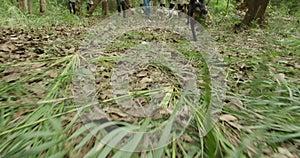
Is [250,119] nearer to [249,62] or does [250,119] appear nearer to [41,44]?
[249,62]

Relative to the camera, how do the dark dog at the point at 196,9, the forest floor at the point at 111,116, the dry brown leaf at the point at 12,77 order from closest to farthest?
the forest floor at the point at 111,116, the dry brown leaf at the point at 12,77, the dark dog at the point at 196,9

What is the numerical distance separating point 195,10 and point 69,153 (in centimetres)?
236

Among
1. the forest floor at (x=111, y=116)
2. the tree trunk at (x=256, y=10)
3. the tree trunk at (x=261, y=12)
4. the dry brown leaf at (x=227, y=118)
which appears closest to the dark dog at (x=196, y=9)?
the forest floor at (x=111, y=116)

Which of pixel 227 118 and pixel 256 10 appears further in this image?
pixel 256 10

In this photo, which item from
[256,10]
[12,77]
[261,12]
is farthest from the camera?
[261,12]

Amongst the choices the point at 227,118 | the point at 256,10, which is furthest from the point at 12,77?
the point at 256,10

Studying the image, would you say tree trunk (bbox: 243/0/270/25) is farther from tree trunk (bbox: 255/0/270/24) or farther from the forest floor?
the forest floor

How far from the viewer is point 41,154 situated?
55 cm

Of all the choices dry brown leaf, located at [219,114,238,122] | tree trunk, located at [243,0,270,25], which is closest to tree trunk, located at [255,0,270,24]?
tree trunk, located at [243,0,270,25]

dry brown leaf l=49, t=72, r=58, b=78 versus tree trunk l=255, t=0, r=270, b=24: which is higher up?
tree trunk l=255, t=0, r=270, b=24

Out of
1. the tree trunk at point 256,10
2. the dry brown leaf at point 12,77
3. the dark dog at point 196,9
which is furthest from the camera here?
the tree trunk at point 256,10

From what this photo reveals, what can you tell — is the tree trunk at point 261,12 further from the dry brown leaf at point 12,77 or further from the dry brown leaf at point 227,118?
the dry brown leaf at point 12,77

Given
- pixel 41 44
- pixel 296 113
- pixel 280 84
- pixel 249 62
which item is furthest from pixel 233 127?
pixel 41 44

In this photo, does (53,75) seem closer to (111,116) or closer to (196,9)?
(111,116)
